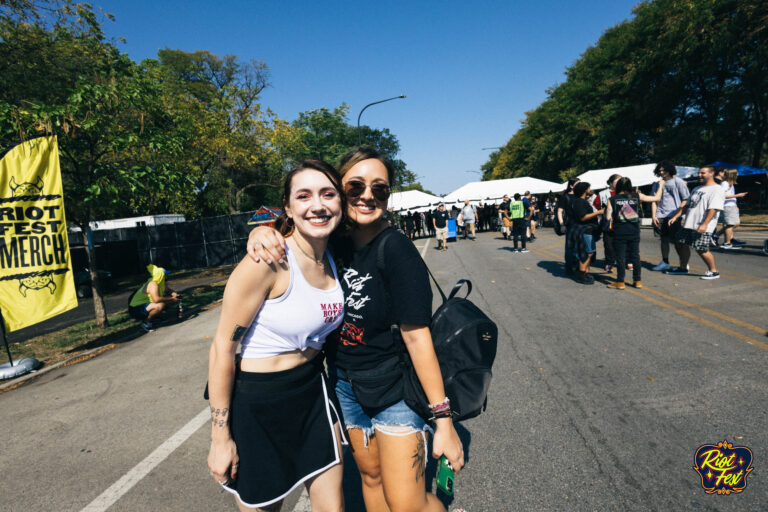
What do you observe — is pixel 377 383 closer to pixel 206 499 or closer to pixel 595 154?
pixel 206 499

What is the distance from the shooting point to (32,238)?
17.9ft

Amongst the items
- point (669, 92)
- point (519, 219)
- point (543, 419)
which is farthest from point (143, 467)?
point (669, 92)

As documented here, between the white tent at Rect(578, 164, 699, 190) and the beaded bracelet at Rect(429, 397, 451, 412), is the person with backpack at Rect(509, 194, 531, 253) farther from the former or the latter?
the beaded bracelet at Rect(429, 397, 451, 412)

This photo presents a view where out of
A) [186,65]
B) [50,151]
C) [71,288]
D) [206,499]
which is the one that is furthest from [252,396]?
[186,65]

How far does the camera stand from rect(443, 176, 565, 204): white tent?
2388 cm

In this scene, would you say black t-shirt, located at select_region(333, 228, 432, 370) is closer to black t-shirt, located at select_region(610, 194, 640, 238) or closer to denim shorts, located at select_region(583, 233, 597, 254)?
black t-shirt, located at select_region(610, 194, 640, 238)

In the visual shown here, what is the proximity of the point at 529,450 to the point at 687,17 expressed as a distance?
28570mm

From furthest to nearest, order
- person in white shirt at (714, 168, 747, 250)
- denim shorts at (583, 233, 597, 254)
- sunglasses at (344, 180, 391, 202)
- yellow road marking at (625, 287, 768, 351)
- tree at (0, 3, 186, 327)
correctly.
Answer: person in white shirt at (714, 168, 747, 250)
denim shorts at (583, 233, 597, 254)
tree at (0, 3, 186, 327)
yellow road marking at (625, 287, 768, 351)
sunglasses at (344, 180, 391, 202)

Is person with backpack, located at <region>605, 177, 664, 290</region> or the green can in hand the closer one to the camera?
the green can in hand

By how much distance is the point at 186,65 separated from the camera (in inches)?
1718

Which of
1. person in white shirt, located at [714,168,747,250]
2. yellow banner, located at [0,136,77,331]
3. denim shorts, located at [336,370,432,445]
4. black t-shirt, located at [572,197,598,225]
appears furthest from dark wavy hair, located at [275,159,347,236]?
person in white shirt, located at [714,168,747,250]

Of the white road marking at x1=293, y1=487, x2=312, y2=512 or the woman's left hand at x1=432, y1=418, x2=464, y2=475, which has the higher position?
the woman's left hand at x1=432, y1=418, x2=464, y2=475

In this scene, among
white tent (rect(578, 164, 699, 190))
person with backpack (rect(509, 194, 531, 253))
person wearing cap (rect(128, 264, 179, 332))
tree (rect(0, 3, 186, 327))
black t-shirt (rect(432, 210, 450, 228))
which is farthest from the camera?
white tent (rect(578, 164, 699, 190))

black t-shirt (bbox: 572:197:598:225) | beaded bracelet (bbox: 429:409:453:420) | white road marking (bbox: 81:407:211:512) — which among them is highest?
black t-shirt (bbox: 572:197:598:225)
